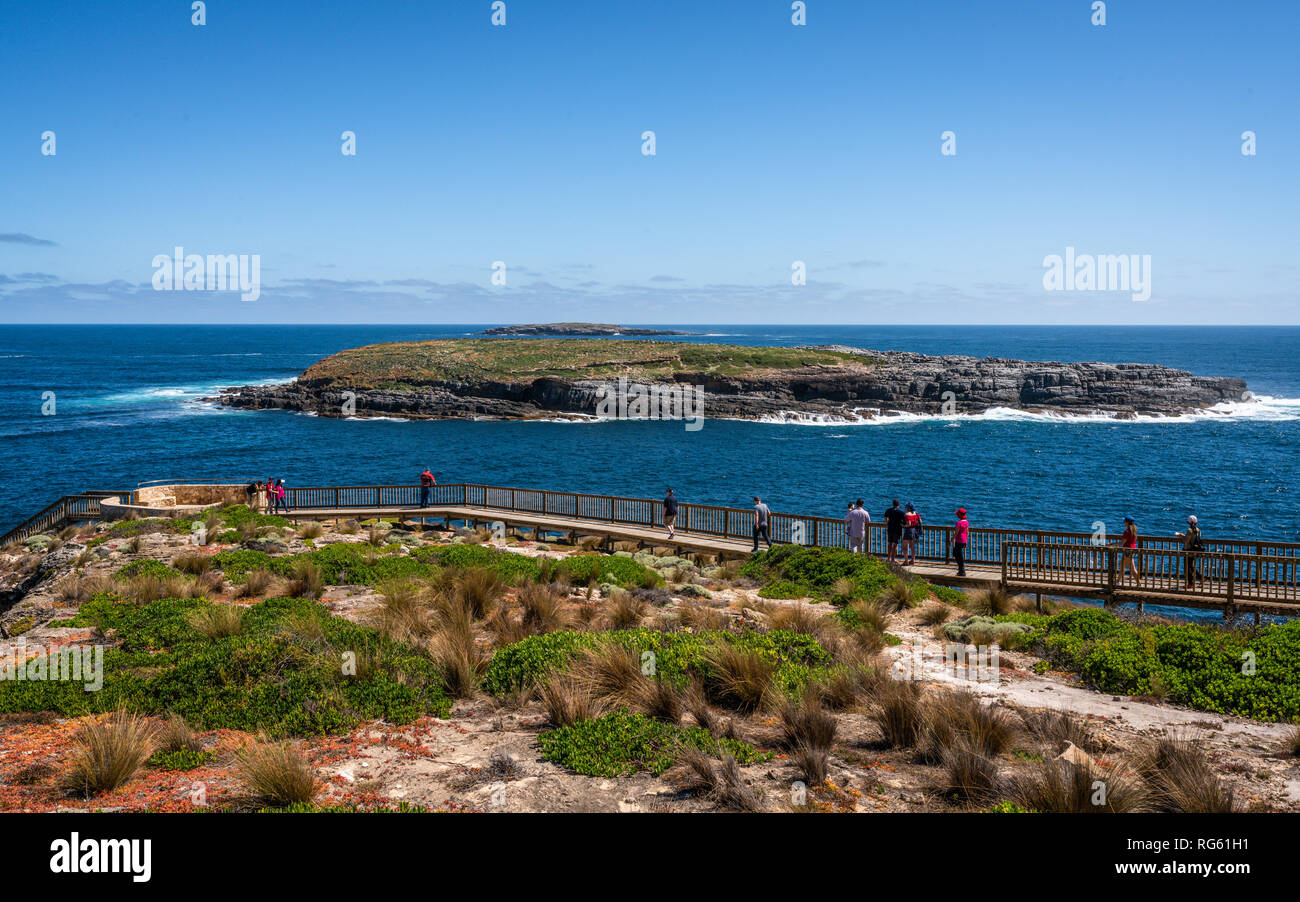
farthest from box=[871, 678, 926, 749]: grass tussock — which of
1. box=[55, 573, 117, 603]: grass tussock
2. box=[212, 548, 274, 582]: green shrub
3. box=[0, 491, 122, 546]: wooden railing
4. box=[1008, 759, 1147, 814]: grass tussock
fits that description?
box=[0, 491, 122, 546]: wooden railing

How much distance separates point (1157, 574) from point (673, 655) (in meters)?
13.2

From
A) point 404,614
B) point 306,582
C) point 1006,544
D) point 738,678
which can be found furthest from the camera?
point 1006,544

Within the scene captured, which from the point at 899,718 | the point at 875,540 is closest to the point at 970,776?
the point at 899,718

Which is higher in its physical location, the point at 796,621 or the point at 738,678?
the point at 738,678

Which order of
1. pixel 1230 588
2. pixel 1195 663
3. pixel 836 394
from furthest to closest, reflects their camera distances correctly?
pixel 836 394, pixel 1230 588, pixel 1195 663

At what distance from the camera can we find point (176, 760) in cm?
765

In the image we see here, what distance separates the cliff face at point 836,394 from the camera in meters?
91.5

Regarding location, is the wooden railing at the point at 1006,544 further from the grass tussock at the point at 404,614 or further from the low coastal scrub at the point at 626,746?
the low coastal scrub at the point at 626,746

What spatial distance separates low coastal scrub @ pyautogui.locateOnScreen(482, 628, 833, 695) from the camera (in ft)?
32.2

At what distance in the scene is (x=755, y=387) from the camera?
96188mm

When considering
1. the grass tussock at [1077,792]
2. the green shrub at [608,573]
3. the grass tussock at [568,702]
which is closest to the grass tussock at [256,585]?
the green shrub at [608,573]

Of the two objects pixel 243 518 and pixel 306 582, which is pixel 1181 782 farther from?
pixel 243 518

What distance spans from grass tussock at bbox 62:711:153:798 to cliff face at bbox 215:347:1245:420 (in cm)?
8272

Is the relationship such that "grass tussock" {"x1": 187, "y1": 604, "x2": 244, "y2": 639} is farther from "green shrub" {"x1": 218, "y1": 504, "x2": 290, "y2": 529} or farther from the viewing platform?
the viewing platform
